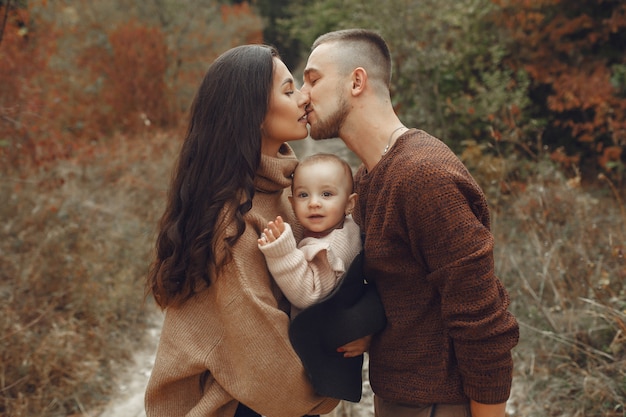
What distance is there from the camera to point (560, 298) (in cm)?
420

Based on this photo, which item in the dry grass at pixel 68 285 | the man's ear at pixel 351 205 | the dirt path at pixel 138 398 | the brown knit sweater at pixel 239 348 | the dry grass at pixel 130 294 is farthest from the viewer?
the dirt path at pixel 138 398

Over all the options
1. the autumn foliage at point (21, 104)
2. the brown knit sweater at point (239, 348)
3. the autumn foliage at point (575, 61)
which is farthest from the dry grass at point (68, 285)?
the autumn foliage at point (575, 61)

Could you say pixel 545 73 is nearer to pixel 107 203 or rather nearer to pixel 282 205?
pixel 107 203

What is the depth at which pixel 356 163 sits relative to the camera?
1081 cm

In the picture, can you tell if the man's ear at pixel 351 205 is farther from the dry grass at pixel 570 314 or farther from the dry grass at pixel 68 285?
the dry grass at pixel 68 285

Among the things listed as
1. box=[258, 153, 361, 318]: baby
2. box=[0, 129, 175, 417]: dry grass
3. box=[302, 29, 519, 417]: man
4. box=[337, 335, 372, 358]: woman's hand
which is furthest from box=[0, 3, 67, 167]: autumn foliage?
box=[337, 335, 372, 358]: woman's hand

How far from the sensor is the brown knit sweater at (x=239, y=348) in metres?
2.04

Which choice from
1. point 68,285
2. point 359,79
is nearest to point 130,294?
point 68,285

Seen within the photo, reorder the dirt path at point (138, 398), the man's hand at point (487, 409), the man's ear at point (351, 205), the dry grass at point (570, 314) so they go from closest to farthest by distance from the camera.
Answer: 1. the man's hand at point (487, 409)
2. the man's ear at point (351, 205)
3. the dry grass at point (570, 314)
4. the dirt path at point (138, 398)

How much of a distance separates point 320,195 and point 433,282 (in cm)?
60

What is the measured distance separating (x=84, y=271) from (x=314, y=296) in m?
3.93

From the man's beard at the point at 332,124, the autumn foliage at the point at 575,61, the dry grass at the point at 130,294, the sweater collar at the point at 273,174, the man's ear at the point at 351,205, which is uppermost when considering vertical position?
the man's beard at the point at 332,124

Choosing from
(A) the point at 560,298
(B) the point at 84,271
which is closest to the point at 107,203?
(B) the point at 84,271

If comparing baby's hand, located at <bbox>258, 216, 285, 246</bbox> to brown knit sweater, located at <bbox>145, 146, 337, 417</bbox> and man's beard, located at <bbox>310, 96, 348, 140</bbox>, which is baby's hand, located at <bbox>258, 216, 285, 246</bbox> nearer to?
brown knit sweater, located at <bbox>145, 146, 337, 417</bbox>
